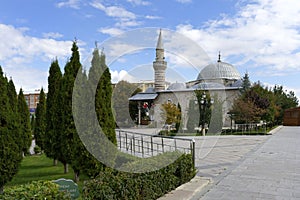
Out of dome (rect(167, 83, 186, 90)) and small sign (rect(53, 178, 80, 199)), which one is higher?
dome (rect(167, 83, 186, 90))

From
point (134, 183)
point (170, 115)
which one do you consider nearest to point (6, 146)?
point (134, 183)

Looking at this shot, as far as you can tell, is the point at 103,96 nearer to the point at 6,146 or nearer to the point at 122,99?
the point at 6,146

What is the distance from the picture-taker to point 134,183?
4098 mm

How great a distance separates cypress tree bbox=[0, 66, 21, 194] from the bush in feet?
7.29

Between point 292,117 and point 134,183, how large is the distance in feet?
129

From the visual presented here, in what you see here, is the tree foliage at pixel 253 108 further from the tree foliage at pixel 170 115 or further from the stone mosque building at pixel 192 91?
the tree foliage at pixel 170 115

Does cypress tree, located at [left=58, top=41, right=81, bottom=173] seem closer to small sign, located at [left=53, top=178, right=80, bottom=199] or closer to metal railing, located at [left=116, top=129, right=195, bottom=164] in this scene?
small sign, located at [left=53, top=178, right=80, bottom=199]

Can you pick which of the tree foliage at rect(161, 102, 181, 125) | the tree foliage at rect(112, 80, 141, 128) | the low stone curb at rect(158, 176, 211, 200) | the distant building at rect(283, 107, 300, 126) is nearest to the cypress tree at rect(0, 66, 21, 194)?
the tree foliage at rect(112, 80, 141, 128)

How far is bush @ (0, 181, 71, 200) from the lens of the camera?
306 centimetres

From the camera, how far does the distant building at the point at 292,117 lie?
37.6 metres

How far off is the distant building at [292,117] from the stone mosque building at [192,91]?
7.91 meters

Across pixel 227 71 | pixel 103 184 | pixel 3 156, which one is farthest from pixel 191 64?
pixel 227 71

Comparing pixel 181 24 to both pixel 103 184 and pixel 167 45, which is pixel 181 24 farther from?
pixel 103 184

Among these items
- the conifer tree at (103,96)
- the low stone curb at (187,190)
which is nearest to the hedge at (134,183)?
the low stone curb at (187,190)
